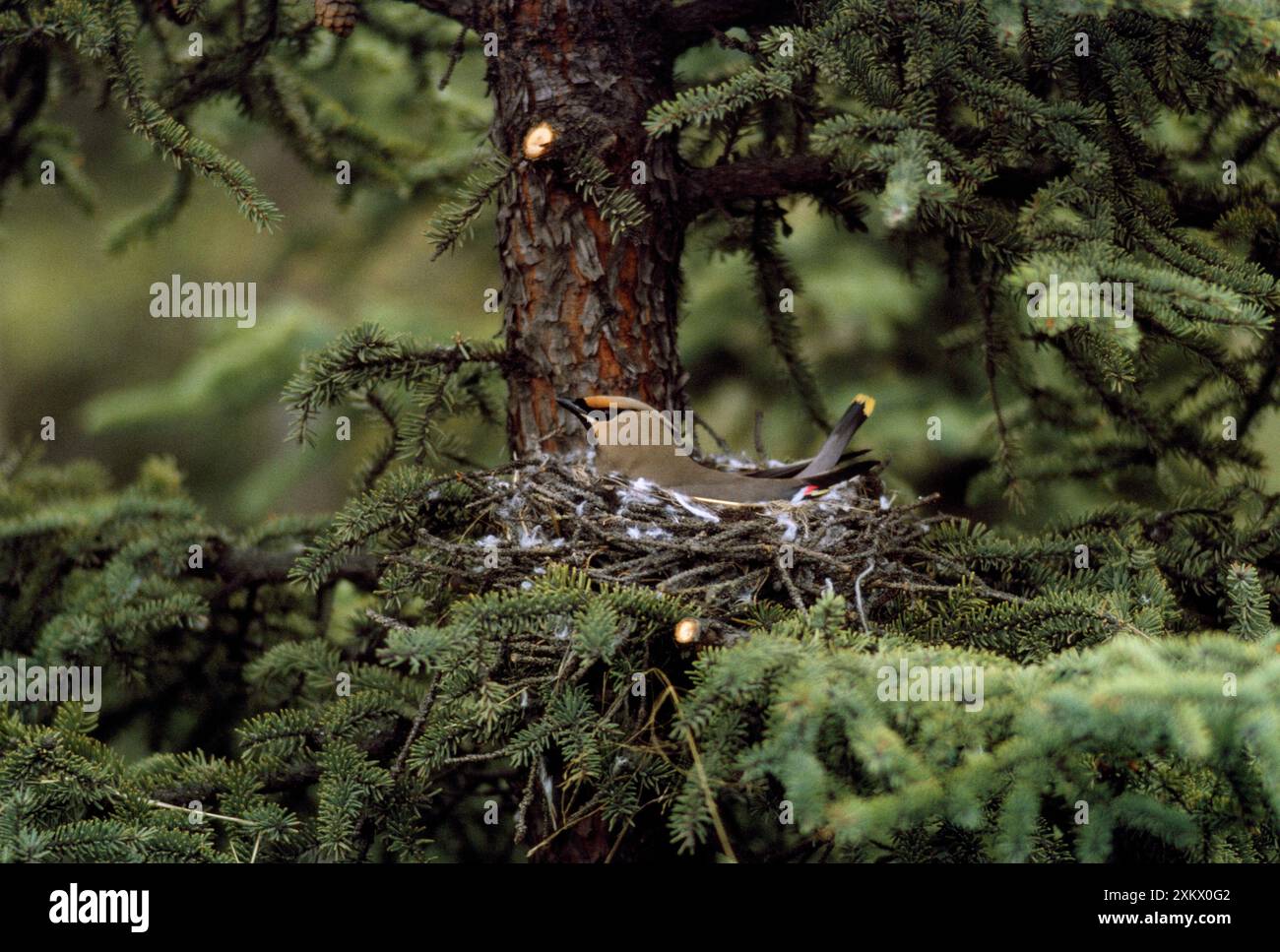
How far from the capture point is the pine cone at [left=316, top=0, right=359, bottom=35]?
13.5ft

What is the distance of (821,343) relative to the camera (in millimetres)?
7996

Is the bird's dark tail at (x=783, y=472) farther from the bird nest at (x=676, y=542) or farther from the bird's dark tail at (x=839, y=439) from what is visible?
the bird nest at (x=676, y=542)

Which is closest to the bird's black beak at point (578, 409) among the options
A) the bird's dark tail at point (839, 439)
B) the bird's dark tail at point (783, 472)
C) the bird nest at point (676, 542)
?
the bird nest at point (676, 542)

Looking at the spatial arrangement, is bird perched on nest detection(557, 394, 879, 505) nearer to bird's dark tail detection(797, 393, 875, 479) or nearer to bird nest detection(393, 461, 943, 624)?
bird's dark tail detection(797, 393, 875, 479)

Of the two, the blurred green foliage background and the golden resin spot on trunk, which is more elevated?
the blurred green foliage background

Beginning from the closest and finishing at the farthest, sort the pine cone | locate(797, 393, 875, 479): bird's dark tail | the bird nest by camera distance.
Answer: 1. the bird nest
2. the pine cone
3. locate(797, 393, 875, 479): bird's dark tail

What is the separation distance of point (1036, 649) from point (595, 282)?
5.87 feet

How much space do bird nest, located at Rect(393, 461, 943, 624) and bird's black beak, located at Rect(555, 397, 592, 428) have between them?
0.50ft

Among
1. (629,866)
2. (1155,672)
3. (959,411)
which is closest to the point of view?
(1155,672)

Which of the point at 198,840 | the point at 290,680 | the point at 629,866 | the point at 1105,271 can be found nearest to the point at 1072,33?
the point at 1105,271

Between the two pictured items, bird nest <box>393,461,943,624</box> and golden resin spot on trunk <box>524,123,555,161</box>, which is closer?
bird nest <box>393,461,943,624</box>

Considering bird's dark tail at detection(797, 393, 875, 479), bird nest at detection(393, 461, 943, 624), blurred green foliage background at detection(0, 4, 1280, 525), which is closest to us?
bird nest at detection(393, 461, 943, 624)

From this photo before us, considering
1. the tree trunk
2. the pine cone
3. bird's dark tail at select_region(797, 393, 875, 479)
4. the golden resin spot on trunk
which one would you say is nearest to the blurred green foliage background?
bird's dark tail at select_region(797, 393, 875, 479)

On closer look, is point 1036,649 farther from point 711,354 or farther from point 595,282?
point 711,354
